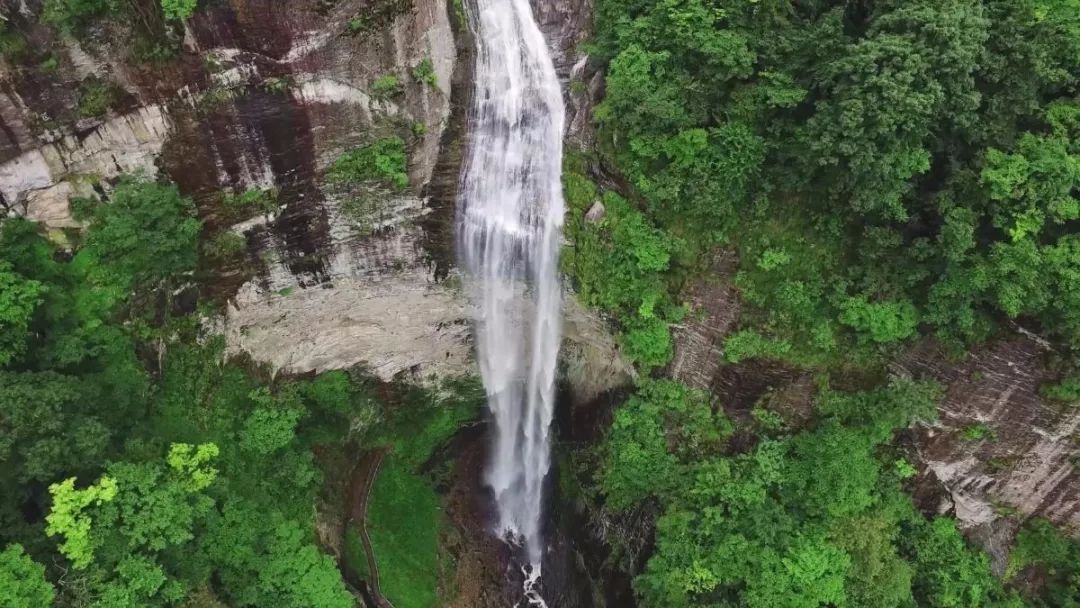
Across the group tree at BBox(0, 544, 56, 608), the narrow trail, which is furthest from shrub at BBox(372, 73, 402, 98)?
the narrow trail

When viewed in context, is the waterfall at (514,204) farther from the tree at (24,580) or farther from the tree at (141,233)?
the tree at (24,580)

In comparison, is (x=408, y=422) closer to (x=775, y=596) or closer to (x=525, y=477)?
(x=525, y=477)

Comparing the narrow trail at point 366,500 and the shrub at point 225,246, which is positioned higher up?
the shrub at point 225,246

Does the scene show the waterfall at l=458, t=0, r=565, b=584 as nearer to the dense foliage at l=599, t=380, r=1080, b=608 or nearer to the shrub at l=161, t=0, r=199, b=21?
the dense foliage at l=599, t=380, r=1080, b=608

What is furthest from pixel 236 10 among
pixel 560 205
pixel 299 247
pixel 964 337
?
pixel 964 337

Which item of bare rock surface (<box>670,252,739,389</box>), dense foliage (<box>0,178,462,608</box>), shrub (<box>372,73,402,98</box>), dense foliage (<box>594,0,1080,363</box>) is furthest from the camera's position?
bare rock surface (<box>670,252,739,389</box>)

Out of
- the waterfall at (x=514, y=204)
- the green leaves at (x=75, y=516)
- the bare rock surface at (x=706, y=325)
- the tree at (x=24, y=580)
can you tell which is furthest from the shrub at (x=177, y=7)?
the bare rock surface at (x=706, y=325)

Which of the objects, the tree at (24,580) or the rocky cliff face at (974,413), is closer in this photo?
the tree at (24,580)

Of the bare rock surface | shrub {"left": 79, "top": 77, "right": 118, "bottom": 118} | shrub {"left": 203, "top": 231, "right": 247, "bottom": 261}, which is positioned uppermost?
shrub {"left": 79, "top": 77, "right": 118, "bottom": 118}
